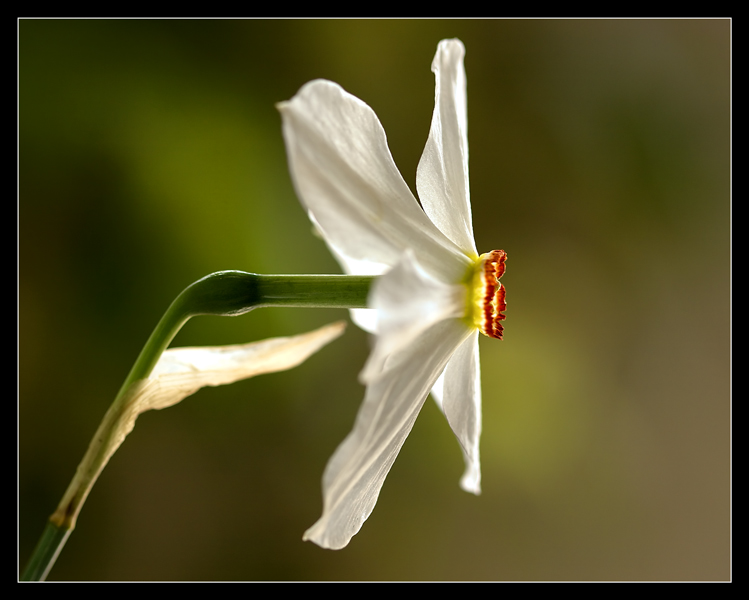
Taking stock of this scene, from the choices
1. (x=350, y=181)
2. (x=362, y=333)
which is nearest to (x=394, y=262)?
(x=350, y=181)

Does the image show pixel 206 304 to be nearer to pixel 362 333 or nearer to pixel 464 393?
pixel 464 393

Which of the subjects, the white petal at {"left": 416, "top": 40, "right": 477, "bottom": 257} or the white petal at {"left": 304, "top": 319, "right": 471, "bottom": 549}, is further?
the white petal at {"left": 416, "top": 40, "right": 477, "bottom": 257}

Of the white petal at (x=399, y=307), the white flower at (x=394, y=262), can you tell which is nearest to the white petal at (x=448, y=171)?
the white flower at (x=394, y=262)

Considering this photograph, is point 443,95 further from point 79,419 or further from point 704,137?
point 704,137

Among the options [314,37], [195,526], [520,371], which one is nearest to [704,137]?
[520,371]

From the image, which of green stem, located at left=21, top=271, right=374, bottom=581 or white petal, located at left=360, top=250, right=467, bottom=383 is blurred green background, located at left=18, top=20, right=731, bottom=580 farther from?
white petal, located at left=360, top=250, right=467, bottom=383

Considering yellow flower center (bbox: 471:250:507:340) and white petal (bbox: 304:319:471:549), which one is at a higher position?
yellow flower center (bbox: 471:250:507:340)

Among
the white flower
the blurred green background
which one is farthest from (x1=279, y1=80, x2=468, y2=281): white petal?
the blurred green background
